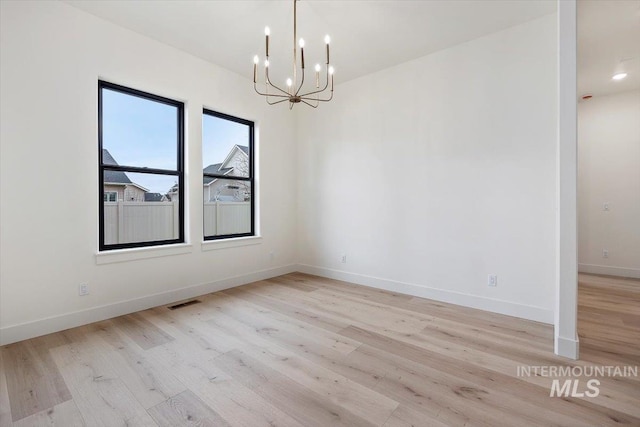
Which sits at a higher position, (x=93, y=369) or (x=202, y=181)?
(x=202, y=181)

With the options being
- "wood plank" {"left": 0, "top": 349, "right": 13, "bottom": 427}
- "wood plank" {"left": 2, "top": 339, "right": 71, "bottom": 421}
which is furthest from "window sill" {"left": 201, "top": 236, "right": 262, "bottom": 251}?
"wood plank" {"left": 0, "top": 349, "right": 13, "bottom": 427}

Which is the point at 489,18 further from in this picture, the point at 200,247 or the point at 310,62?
the point at 200,247

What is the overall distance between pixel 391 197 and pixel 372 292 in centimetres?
131

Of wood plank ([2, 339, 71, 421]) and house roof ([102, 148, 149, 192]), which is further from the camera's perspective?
house roof ([102, 148, 149, 192])

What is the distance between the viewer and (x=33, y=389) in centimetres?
181

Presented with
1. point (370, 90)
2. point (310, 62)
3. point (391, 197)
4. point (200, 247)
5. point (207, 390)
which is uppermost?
point (310, 62)

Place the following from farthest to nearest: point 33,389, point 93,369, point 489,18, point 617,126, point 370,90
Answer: point 617,126
point 370,90
point 489,18
point 93,369
point 33,389

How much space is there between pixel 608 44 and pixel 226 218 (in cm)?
514

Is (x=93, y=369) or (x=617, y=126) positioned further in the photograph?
(x=617, y=126)

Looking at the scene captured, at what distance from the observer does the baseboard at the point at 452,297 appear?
2883mm

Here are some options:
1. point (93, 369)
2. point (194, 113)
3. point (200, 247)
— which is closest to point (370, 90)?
point (194, 113)

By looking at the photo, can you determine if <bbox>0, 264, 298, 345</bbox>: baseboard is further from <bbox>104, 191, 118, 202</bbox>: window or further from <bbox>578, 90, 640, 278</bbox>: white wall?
<bbox>578, 90, 640, 278</bbox>: white wall

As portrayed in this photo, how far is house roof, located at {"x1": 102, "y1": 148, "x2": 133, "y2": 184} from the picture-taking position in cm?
302

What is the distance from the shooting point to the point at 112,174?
3082 mm
